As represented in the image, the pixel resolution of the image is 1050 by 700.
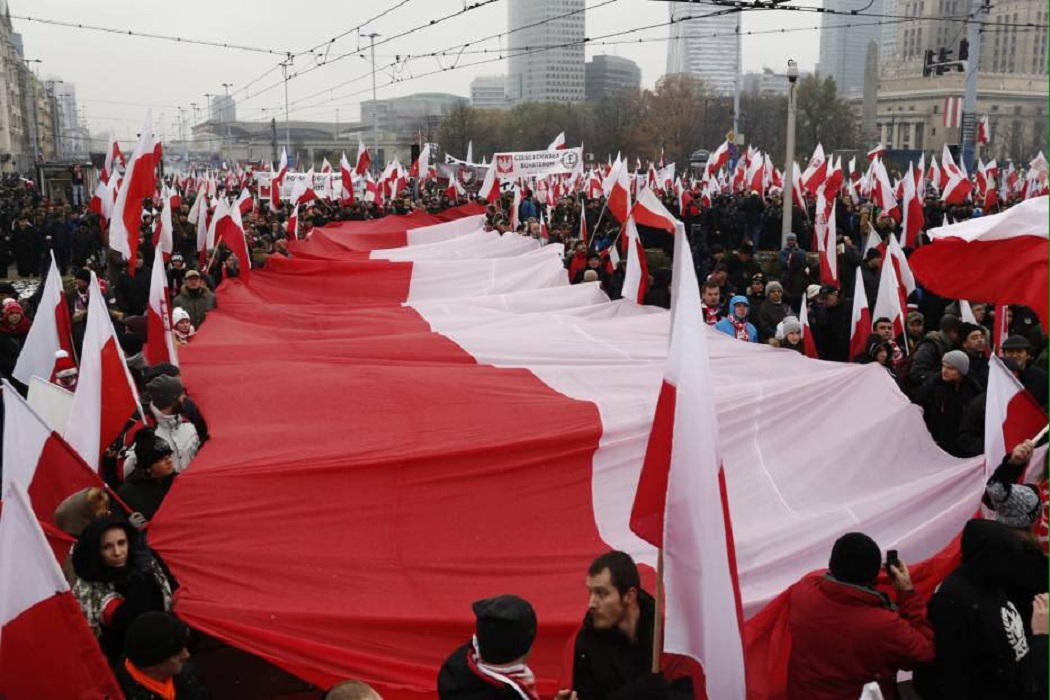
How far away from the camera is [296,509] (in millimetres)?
4703

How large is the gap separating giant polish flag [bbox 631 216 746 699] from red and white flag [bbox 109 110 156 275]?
22.2 feet

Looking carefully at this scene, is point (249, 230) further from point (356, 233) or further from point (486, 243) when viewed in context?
point (486, 243)

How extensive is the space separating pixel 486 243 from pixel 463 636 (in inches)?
431

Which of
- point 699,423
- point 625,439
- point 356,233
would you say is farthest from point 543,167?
point 699,423

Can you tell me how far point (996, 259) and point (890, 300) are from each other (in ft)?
12.7

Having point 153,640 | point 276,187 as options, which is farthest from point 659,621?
point 276,187

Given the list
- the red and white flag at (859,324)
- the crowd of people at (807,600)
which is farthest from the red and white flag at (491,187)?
the crowd of people at (807,600)

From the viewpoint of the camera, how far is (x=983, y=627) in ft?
10.6

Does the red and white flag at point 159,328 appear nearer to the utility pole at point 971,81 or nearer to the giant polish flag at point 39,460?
the giant polish flag at point 39,460

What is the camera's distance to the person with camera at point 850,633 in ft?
10.8

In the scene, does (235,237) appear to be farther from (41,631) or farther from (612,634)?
(612,634)

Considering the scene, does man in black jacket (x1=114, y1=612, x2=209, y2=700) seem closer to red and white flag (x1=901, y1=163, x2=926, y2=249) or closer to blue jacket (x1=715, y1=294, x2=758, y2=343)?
blue jacket (x1=715, y1=294, x2=758, y2=343)

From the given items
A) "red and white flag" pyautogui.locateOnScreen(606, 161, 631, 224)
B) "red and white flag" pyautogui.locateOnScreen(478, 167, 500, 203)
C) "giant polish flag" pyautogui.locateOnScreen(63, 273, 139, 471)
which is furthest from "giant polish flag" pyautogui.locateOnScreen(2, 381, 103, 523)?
"red and white flag" pyautogui.locateOnScreen(478, 167, 500, 203)

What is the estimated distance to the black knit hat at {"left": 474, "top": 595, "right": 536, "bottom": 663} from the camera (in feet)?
9.34
